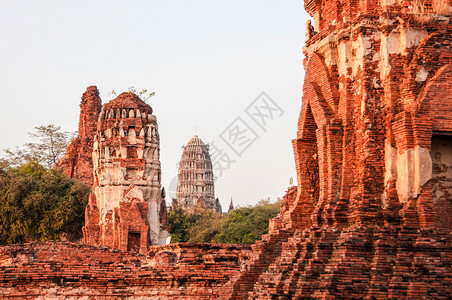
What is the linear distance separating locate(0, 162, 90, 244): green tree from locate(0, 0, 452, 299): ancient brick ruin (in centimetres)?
2321

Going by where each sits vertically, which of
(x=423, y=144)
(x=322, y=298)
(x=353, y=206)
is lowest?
(x=322, y=298)

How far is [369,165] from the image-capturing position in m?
10.8

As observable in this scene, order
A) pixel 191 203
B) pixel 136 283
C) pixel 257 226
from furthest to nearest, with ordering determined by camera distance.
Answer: pixel 191 203
pixel 257 226
pixel 136 283

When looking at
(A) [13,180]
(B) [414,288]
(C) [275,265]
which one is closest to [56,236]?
(A) [13,180]

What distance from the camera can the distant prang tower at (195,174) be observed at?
291 feet

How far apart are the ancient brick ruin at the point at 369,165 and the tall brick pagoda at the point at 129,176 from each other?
1371 cm

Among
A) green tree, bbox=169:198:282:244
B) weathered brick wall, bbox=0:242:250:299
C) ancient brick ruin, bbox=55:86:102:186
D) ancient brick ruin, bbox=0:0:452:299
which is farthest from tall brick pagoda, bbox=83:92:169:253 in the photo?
green tree, bbox=169:198:282:244

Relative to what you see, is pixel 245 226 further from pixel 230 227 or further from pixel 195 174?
pixel 195 174

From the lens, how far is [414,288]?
9.46m

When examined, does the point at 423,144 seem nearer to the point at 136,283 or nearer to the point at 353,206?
the point at 353,206

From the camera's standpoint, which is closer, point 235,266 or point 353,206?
point 353,206

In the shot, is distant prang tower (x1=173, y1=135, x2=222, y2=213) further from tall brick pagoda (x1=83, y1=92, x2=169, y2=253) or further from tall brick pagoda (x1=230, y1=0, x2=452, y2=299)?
tall brick pagoda (x1=230, y1=0, x2=452, y2=299)

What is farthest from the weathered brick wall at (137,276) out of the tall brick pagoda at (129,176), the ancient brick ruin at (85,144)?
the ancient brick ruin at (85,144)

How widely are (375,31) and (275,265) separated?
3.55 m
